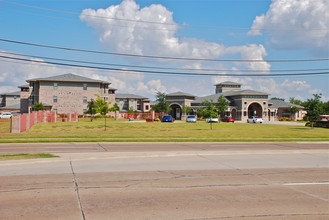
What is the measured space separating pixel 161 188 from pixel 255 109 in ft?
262

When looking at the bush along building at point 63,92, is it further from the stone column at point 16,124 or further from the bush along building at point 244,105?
the stone column at point 16,124

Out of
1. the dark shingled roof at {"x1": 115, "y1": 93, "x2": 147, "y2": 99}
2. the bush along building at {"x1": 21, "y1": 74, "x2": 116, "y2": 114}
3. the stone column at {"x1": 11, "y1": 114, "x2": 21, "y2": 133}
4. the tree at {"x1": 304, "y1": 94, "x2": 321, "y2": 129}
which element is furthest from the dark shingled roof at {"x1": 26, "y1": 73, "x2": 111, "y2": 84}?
the tree at {"x1": 304, "y1": 94, "x2": 321, "y2": 129}

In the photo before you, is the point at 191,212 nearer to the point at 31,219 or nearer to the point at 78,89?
the point at 31,219

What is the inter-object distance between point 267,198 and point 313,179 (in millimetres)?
3354

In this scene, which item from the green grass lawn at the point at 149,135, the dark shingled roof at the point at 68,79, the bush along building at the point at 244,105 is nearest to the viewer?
the green grass lawn at the point at 149,135

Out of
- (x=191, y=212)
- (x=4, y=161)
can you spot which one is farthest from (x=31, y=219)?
(x=4, y=161)

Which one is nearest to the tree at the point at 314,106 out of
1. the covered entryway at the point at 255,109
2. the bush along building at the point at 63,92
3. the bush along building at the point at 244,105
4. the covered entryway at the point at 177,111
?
the bush along building at the point at 244,105

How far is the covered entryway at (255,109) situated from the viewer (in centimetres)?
8162

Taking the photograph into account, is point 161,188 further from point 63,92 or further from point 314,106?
point 63,92

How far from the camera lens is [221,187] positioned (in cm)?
846

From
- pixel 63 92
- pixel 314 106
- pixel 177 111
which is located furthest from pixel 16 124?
pixel 177 111

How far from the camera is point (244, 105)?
3091 inches

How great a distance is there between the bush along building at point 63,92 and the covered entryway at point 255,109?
41233 millimetres

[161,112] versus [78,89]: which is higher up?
[78,89]
